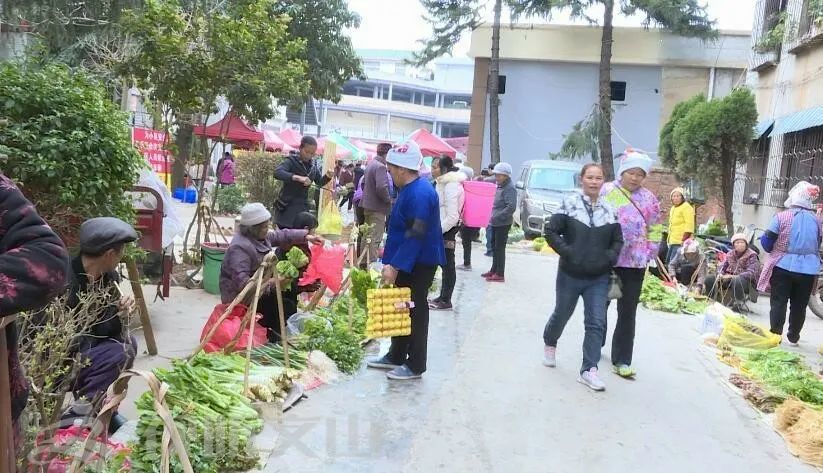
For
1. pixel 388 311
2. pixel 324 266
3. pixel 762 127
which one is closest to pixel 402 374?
pixel 388 311

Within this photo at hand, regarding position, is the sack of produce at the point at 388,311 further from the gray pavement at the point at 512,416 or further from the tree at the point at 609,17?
the tree at the point at 609,17

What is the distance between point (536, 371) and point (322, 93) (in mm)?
15031

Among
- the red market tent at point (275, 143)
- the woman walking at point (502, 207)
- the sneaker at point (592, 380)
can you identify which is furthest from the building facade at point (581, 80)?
the sneaker at point (592, 380)

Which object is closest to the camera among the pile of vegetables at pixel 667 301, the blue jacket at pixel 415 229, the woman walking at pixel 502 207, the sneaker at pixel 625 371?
the blue jacket at pixel 415 229

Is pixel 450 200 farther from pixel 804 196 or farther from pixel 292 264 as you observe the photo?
pixel 804 196

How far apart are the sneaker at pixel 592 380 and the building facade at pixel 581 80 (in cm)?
2168

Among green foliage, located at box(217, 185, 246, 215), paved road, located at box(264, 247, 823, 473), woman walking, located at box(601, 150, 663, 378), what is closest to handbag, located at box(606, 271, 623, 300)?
woman walking, located at box(601, 150, 663, 378)

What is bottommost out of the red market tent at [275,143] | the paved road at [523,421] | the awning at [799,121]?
the paved road at [523,421]

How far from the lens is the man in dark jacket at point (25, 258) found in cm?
171

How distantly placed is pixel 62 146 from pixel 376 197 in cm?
437

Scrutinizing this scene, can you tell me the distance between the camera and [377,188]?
8.41 m

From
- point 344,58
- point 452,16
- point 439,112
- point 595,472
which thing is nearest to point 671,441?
point 595,472

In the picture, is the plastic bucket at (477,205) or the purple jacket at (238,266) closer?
the purple jacket at (238,266)

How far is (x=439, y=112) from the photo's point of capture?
62.6 meters
